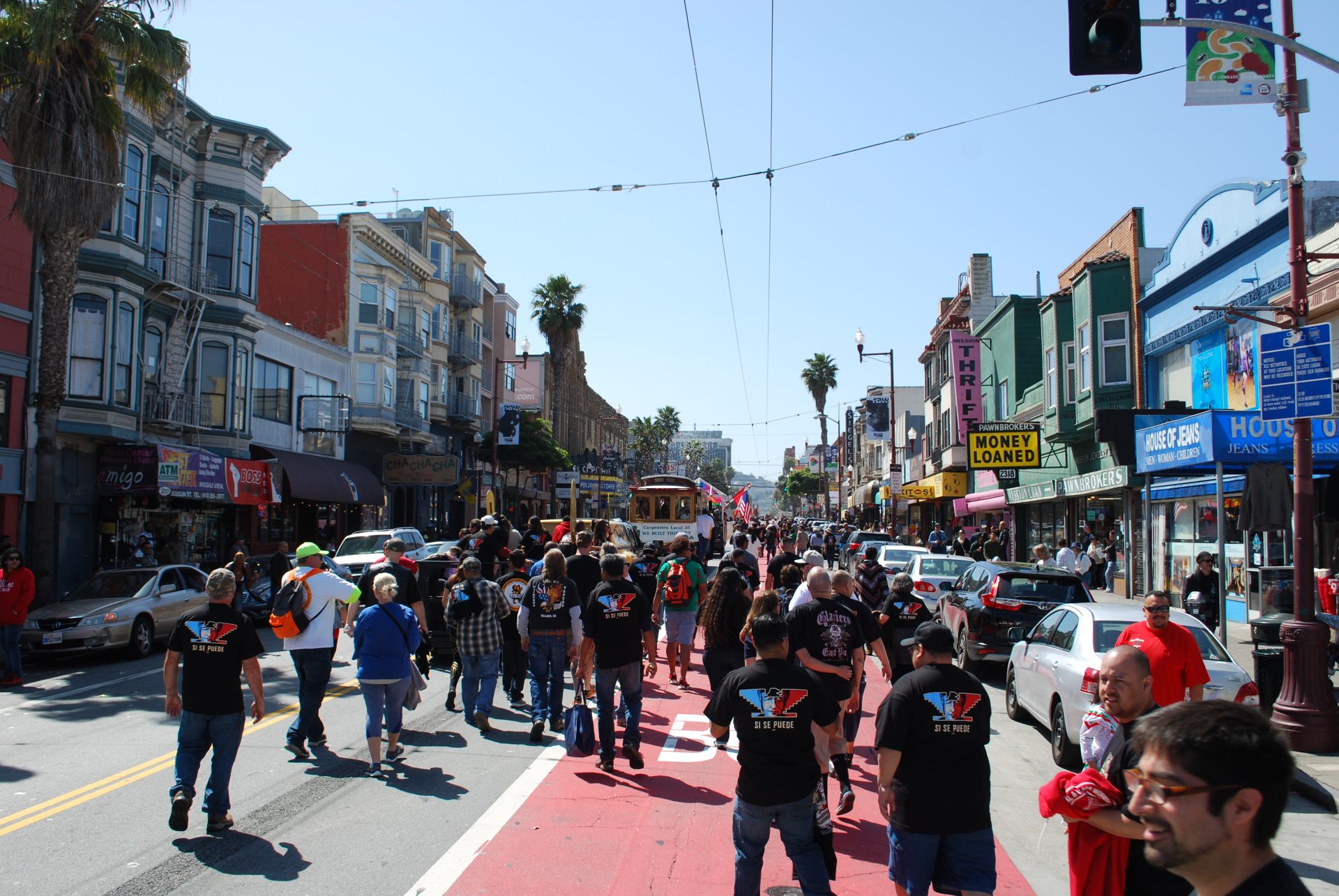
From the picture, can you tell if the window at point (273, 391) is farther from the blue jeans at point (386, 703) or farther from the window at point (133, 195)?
the blue jeans at point (386, 703)

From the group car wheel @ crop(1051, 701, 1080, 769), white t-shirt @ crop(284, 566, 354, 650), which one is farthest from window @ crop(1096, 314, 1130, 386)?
white t-shirt @ crop(284, 566, 354, 650)

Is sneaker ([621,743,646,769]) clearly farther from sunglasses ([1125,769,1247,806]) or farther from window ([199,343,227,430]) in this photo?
window ([199,343,227,430])

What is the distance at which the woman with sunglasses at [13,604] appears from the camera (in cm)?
1252

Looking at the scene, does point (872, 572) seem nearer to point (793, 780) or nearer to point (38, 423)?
point (793, 780)

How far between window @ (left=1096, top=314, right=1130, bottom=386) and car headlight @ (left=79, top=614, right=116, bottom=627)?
22623 mm

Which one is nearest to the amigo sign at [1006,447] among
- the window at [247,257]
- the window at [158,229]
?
the window at [247,257]

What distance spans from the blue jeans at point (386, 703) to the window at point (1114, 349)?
2210 centimetres

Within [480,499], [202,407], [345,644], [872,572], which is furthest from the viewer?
[480,499]

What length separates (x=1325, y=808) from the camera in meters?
7.83

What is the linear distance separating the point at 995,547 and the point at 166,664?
21.1m

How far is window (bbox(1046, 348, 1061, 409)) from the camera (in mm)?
28000

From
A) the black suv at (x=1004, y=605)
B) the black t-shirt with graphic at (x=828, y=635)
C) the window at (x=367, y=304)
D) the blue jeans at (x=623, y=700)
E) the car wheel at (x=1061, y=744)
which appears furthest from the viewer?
the window at (x=367, y=304)

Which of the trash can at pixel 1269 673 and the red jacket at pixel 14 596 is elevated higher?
the red jacket at pixel 14 596

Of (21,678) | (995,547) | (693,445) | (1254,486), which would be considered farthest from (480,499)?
(693,445)
